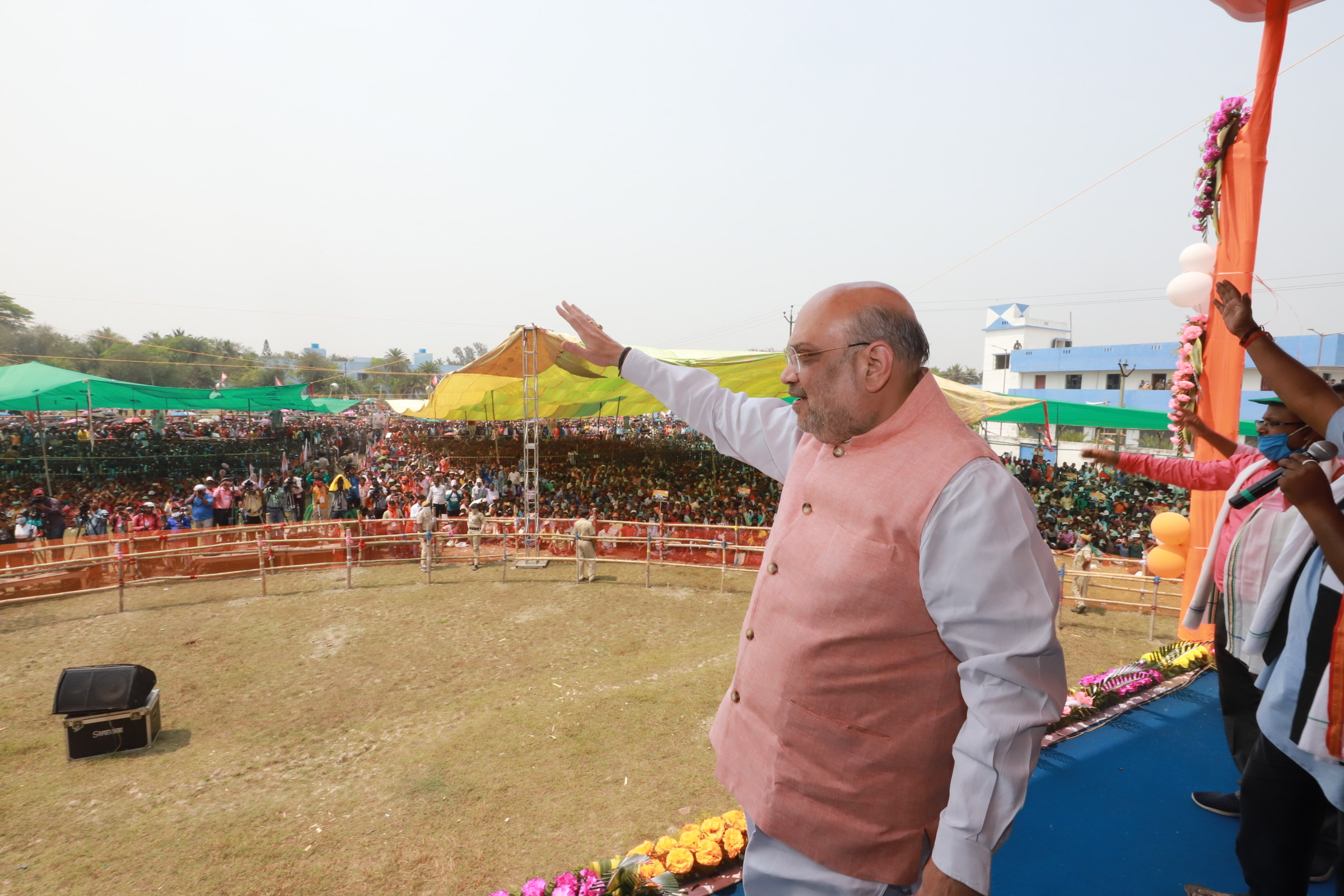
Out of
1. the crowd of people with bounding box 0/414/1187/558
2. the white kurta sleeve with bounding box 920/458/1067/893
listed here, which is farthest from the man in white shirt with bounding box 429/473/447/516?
the white kurta sleeve with bounding box 920/458/1067/893

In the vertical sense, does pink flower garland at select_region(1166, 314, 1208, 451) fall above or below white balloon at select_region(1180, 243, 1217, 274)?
below

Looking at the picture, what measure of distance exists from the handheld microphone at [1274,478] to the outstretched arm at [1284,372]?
0.19 ft

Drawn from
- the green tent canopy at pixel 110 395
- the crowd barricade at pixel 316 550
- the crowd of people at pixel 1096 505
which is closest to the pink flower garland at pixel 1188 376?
the crowd of people at pixel 1096 505

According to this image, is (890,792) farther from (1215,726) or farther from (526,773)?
(1215,726)

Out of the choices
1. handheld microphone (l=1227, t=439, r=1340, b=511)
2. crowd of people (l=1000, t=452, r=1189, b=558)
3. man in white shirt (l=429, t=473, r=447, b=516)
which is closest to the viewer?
handheld microphone (l=1227, t=439, r=1340, b=511)

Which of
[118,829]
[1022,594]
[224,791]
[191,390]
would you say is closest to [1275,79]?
[1022,594]

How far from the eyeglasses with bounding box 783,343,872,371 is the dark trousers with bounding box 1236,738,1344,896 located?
223 cm

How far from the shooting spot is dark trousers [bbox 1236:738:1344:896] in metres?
2.13

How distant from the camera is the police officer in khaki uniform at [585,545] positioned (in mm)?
10344

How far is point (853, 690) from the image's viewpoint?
133 cm

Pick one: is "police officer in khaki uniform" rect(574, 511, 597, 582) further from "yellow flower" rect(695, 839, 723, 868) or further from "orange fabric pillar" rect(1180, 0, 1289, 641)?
"orange fabric pillar" rect(1180, 0, 1289, 641)

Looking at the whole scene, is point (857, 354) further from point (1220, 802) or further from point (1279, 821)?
point (1220, 802)

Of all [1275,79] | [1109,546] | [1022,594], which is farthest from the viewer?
[1109,546]

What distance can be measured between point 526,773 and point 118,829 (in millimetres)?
2701
